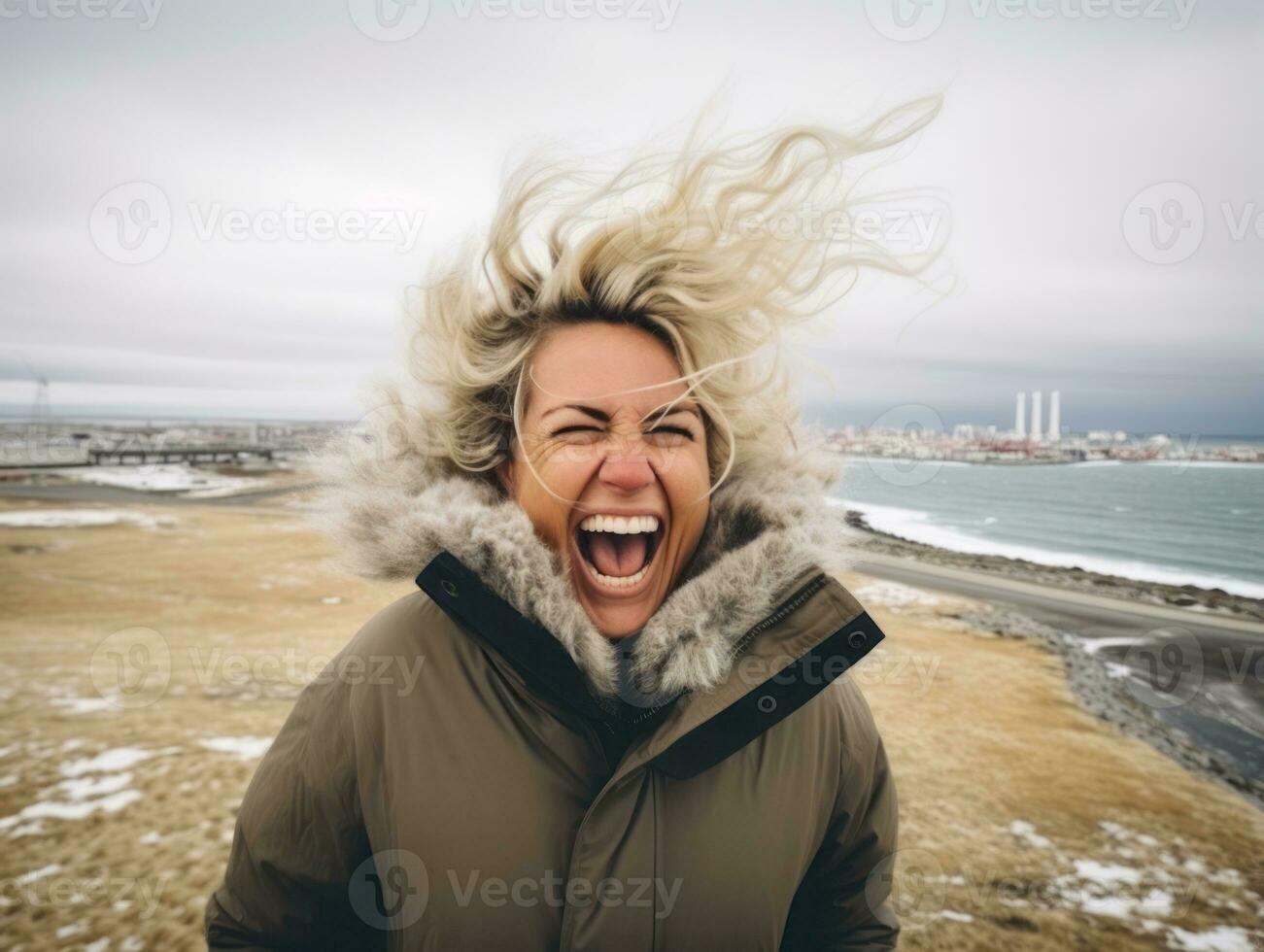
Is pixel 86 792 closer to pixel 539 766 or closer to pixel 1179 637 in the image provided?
pixel 539 766

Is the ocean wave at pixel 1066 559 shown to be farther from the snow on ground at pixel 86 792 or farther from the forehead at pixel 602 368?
the forehead at pixel 602 368

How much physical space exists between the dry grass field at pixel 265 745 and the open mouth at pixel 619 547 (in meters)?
0.78

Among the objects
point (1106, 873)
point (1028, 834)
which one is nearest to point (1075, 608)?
point (1028, 834)

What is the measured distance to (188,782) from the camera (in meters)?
6.28

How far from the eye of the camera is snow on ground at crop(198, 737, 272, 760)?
6.97 m

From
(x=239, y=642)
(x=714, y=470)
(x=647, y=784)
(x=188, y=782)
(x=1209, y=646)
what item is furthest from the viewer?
(x=1209, y=646)

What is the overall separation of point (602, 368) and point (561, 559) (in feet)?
1.89

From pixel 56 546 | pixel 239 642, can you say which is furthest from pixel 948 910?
pixel 56 546

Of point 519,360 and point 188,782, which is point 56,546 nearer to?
point 188,782

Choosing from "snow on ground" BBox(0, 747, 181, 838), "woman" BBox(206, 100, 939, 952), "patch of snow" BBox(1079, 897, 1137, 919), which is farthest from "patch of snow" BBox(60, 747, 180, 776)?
"patch of snow" BBox(1079, 897, 1137, 919)

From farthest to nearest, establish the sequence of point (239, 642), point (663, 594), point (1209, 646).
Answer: point (1209, 646) → point (239, 642) → point (663, 594)

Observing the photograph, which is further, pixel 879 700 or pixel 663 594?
pixel 879 700

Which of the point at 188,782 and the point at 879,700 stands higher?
the point at 188,782

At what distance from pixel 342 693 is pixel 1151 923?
7.08 meters
